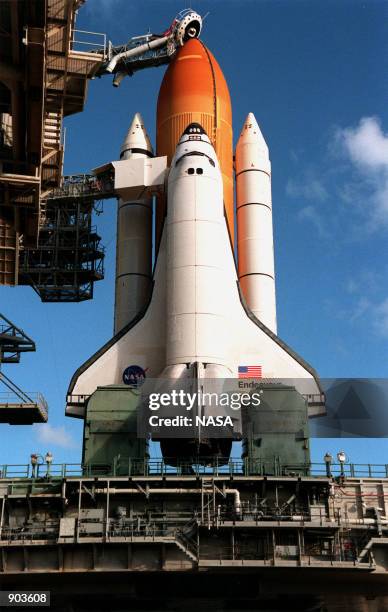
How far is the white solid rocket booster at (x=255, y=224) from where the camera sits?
4028 centimetres

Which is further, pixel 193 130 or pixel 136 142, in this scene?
pixel 136 142

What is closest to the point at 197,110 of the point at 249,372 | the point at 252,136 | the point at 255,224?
the point at 252,136

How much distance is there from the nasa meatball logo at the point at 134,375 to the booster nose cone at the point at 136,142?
42.9 ft

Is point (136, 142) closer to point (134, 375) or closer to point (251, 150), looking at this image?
point (251, 150)

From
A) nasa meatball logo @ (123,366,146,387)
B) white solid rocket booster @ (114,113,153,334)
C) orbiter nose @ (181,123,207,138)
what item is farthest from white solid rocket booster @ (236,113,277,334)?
nasa meatball logo @ (123,366,146,387)

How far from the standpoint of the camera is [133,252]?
41.6 m

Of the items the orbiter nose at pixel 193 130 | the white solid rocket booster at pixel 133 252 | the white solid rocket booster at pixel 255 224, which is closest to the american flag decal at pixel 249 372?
the white solid rocket booster at pixel 255 224

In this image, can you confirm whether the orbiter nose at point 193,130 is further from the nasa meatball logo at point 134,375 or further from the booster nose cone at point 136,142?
the nasa meatball logo at point 134,375

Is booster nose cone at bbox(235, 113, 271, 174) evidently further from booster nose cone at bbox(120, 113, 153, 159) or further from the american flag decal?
the american flag decal

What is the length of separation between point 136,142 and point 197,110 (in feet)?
12.9

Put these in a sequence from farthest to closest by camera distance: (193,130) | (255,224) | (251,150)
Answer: (251,150)
(255,224)
(193,130)

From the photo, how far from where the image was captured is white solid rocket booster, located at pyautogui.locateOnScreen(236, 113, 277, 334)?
4028cm

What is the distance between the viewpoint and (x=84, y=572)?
27.6m

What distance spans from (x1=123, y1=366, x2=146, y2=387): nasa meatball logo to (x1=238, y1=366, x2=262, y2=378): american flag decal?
4587 millimetres
